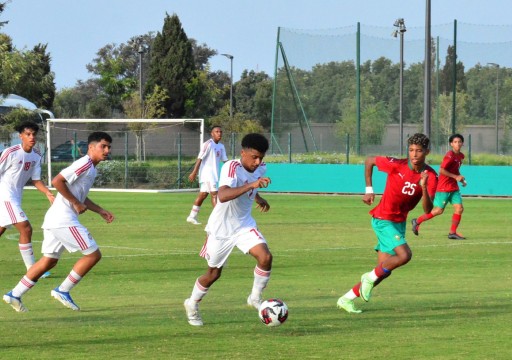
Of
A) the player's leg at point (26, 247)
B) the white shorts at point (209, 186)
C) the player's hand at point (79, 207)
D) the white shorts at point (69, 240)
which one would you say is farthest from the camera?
the white shorts at point (209, 186)

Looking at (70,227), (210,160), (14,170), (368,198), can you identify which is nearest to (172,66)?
(210,160)

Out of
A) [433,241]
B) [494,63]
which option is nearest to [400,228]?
[433,241]

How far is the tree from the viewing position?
8500cm

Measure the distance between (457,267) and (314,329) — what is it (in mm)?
6854

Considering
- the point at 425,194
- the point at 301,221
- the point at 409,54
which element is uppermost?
the point at 409,54

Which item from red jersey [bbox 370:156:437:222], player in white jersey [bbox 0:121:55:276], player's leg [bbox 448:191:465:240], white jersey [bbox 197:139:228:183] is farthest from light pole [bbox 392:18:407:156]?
red jersey [bbox 370:156:437:222]

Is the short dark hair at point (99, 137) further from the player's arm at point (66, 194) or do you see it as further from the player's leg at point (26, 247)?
the player's leg at point (26, 247)

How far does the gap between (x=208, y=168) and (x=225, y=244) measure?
613 inches

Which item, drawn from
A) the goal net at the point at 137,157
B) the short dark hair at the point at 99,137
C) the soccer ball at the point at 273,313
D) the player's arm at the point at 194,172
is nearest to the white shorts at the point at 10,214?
the short dark hair at the point at 99,137

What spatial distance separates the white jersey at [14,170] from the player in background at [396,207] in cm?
557

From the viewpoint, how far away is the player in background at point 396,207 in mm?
12141

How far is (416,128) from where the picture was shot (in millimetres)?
48594

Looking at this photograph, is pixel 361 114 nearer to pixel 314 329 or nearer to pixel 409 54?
pixel 409 54

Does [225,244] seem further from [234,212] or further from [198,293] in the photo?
[198,293]
